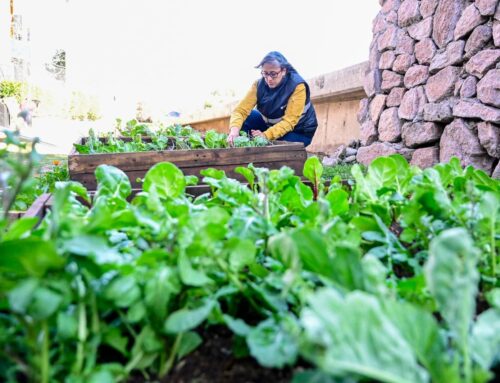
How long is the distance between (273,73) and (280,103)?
0.30m

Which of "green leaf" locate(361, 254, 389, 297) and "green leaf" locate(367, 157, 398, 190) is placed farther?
Answer: "green leaf" locate(367, 157, 398, 190)

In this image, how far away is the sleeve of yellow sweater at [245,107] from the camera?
462 centimetres

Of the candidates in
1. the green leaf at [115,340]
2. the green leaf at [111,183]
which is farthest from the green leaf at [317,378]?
the green leaf at [111,183]

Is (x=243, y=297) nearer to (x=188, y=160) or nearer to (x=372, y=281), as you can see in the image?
(x=372, y=281)

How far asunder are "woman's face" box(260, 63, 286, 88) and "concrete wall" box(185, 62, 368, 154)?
5.81ft

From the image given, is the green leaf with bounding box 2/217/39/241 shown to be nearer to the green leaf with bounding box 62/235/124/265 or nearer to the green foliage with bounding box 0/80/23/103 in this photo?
the green leaf with bounding box 62/235/124/265

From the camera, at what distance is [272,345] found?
0.53m

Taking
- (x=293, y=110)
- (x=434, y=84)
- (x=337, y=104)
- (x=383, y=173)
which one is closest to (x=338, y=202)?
(x=383, y=173)

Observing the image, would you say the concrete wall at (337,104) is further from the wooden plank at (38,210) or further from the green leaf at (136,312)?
the green leaf at (136,312)

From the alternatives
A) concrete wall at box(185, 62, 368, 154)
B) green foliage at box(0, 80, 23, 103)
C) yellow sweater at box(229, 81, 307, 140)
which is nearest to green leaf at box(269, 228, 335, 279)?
yellow sweater at box(229, 81, 307, 140)

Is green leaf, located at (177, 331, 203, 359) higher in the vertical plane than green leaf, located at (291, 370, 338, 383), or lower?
lower

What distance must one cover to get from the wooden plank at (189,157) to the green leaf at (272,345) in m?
2.06

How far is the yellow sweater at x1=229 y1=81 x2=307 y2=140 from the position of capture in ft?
13.7

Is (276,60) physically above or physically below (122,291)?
above
